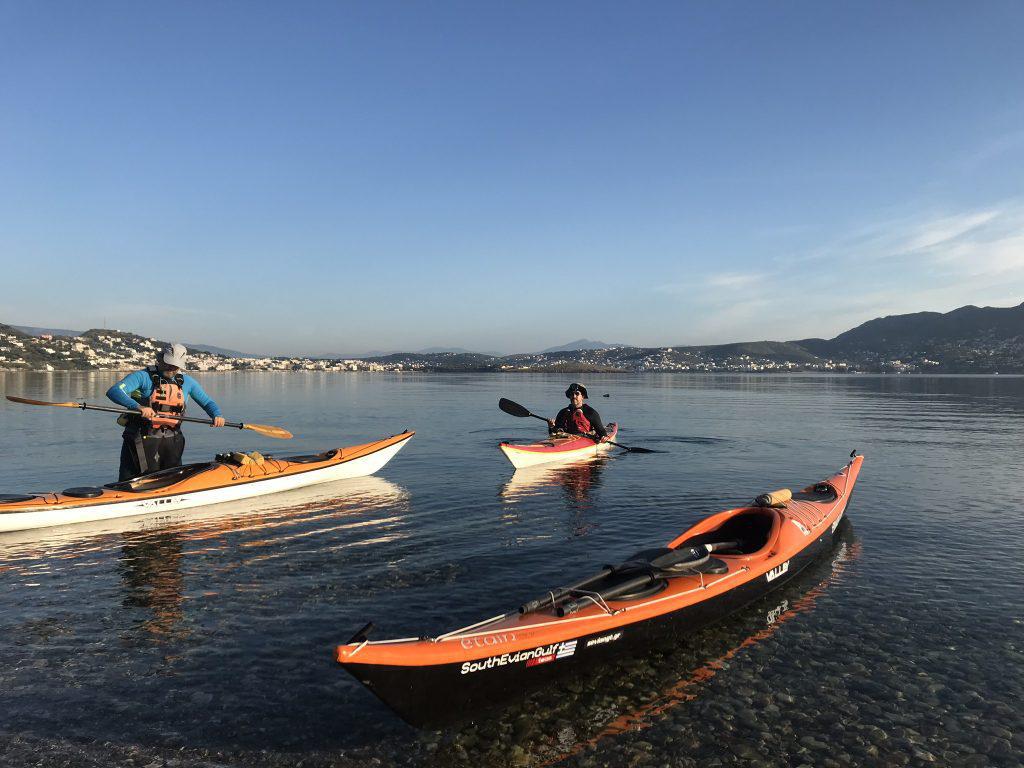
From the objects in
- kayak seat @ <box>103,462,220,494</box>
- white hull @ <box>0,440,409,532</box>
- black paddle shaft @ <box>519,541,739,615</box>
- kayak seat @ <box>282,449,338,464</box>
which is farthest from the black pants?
black paddle shaft @ <box>519,541,739,615</box>

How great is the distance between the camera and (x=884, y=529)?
12.7 metres

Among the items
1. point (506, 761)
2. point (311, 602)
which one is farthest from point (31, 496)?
point (506, 761)

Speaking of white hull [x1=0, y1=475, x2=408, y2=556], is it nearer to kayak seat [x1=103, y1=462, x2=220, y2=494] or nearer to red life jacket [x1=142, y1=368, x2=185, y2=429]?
kayak seat [x1=103, y1=462, x2=220, y2=494]

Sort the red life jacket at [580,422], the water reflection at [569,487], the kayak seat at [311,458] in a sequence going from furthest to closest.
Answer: the red life jacket at [580,422], the kayak seat at [311,458], the water reflection at [569,487]

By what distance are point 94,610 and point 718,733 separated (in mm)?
8130

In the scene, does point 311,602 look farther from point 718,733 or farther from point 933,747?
point 933,747

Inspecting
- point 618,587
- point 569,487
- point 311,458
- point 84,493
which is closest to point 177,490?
point 84,493

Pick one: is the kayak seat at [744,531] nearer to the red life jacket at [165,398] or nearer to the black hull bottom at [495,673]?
the black hull bottom at [495,673]

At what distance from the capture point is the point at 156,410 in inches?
505

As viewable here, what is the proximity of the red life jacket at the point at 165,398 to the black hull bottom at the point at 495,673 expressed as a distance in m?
10.4

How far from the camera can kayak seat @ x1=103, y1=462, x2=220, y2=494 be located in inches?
492

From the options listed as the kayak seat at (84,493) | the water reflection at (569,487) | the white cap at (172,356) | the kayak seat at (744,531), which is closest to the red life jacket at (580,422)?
the water reflection at (569,487)

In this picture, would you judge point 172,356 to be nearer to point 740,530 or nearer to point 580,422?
point 740,530

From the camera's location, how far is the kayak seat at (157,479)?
12.5 metres
